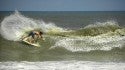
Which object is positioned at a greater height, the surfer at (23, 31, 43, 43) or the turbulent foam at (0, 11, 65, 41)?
the turbulent foam at (0, 11, 65, 41)

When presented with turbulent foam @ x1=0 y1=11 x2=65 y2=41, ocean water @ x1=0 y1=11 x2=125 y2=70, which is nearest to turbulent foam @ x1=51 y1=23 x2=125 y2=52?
ocean water @ x1=0 y1=11 x2=125 y2=70

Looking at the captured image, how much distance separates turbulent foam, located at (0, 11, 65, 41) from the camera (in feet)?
9.80

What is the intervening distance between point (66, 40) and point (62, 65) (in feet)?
0.90

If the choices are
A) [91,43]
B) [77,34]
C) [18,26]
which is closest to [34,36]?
[18,26]

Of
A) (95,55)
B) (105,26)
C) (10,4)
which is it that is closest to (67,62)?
(95,55)

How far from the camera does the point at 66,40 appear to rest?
3.07 m

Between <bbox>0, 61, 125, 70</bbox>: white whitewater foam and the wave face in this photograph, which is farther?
the wave face

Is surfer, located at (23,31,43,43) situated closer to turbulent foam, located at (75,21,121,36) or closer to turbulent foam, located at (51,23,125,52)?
turbulent foam, located at (51,23,125,52)

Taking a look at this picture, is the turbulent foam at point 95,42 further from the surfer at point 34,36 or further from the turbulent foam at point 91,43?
the surfer at point 34,36

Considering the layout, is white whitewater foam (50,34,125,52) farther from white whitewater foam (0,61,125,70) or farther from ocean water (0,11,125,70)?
white whitewater foam (0,61,125,70)

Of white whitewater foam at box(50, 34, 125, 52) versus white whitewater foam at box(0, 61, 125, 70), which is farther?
white whitewater foam at box(50, 34, 125, 52)

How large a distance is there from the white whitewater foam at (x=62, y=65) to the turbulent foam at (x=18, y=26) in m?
0.27

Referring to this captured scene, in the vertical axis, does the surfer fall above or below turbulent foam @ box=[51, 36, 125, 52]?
above

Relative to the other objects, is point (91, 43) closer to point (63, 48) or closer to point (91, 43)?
point (91, 43)
